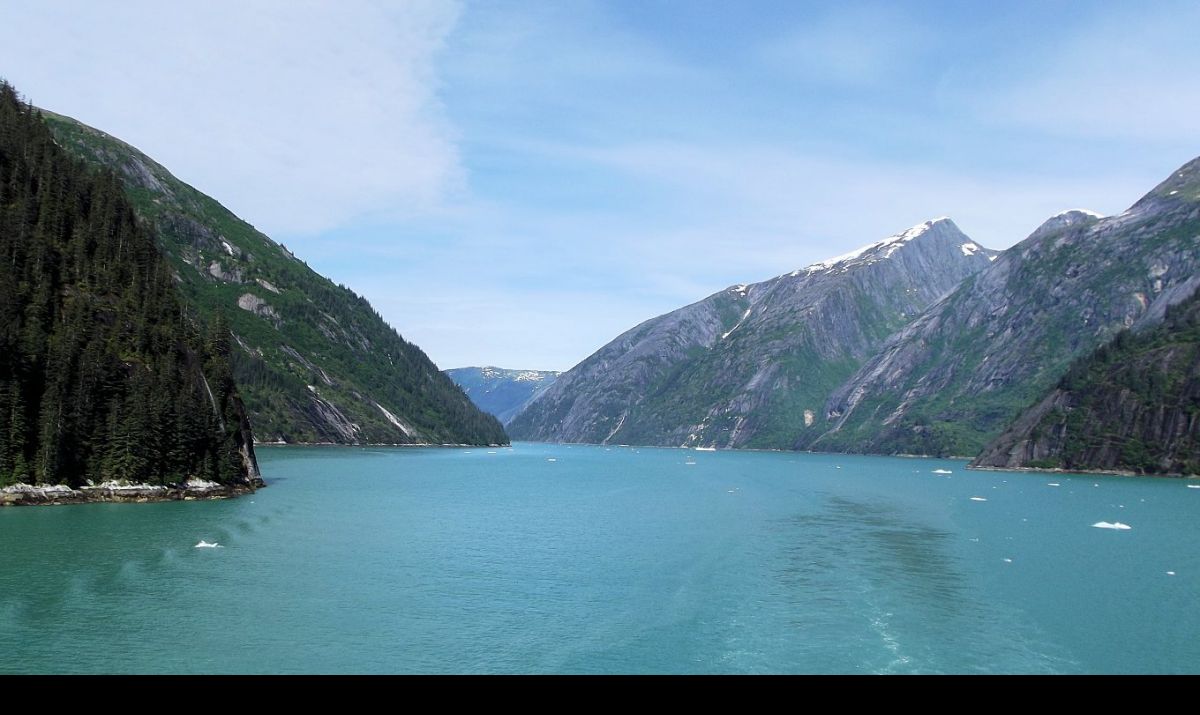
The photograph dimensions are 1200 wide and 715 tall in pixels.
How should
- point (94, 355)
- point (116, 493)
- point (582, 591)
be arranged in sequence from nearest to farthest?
point (582, 591), point (116, 493), point (94, 355)

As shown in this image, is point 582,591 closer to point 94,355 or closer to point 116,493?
point 116,493

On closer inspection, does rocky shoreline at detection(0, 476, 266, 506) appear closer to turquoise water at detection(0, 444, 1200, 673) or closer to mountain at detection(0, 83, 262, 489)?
mountain at detection(0, 83, 262, 489)

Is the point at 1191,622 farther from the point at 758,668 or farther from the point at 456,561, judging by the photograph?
the point at 456,561

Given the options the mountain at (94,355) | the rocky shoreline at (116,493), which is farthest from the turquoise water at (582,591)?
the mountain at (94,355)

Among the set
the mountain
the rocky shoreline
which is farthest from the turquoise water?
the mountain

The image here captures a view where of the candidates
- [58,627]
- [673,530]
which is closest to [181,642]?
[58,627]

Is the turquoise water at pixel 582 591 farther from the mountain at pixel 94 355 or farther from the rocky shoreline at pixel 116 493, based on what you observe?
the mountain at pixel 94 355

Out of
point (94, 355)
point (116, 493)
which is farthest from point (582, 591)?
point (94, 355)
